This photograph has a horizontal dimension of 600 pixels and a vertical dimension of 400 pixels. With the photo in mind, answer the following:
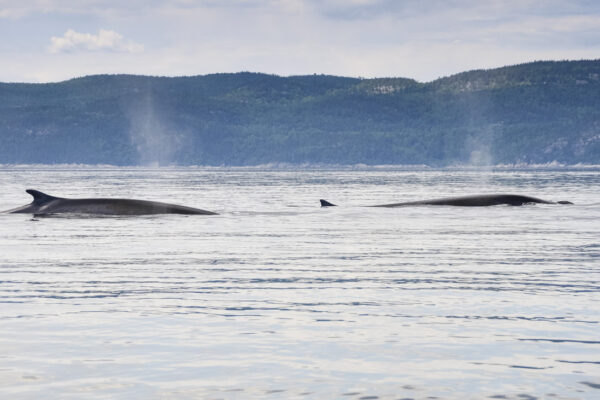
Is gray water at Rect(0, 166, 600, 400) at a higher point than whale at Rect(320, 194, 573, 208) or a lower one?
higher

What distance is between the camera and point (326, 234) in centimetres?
2541

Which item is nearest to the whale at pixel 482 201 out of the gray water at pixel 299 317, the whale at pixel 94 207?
the whale at pixel 94 207

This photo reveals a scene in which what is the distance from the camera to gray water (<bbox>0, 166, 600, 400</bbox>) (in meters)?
8.78

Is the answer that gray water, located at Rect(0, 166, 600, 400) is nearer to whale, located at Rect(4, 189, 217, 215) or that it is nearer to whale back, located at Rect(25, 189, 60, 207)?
whale back, located at Rect(25, 189, 60, 207)

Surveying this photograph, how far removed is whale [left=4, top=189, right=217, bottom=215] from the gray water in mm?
7445

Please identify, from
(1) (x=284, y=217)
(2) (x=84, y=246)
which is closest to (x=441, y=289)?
(2) (x=84, y=246)

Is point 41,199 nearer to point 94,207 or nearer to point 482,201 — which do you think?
point 94,207

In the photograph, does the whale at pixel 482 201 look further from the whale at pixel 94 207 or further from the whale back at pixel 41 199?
the whale back at pixel 41 199

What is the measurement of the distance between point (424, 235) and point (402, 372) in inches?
614

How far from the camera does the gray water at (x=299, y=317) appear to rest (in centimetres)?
878

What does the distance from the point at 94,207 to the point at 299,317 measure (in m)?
19.9

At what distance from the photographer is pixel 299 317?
12.0 meters

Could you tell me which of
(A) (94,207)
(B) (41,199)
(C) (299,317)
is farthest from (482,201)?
(C) (299,317)

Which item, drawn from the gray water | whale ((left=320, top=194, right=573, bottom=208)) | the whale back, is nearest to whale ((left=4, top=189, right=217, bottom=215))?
the whale back
